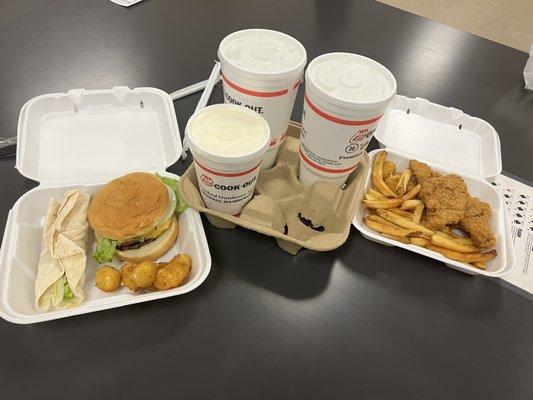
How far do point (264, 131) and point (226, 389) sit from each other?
0.63 metres

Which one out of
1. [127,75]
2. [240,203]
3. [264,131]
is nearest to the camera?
[264,131]

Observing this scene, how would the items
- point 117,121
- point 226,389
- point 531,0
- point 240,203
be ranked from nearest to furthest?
point 226,389, point 240,203, point 117,121, point 531,0

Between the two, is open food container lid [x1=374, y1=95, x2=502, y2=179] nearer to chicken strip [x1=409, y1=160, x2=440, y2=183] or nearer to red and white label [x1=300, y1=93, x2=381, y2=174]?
chicken strip [x1=409, y1=160, x2=440, y2=183]

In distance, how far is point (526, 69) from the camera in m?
1.82

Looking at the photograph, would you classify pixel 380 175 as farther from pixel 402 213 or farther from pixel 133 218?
pixel 133 218

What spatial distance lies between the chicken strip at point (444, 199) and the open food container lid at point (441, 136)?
0.74 feet

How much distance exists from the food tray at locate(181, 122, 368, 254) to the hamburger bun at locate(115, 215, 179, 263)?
4.8 inches

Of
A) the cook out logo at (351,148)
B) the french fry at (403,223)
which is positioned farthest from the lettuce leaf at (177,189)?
the french fry at (403,223)

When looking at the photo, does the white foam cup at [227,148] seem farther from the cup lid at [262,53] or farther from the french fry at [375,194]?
the french fry at [375,194]

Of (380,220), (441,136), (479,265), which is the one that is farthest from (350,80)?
(441,136)

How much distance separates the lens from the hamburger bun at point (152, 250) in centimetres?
108

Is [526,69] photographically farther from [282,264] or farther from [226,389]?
[226,389]

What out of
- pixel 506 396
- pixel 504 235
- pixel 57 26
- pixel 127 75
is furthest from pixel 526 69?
pixel 57 26

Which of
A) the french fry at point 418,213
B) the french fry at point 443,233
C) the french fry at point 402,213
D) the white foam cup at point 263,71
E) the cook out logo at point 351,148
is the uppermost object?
the white foam cup at point 263,71
